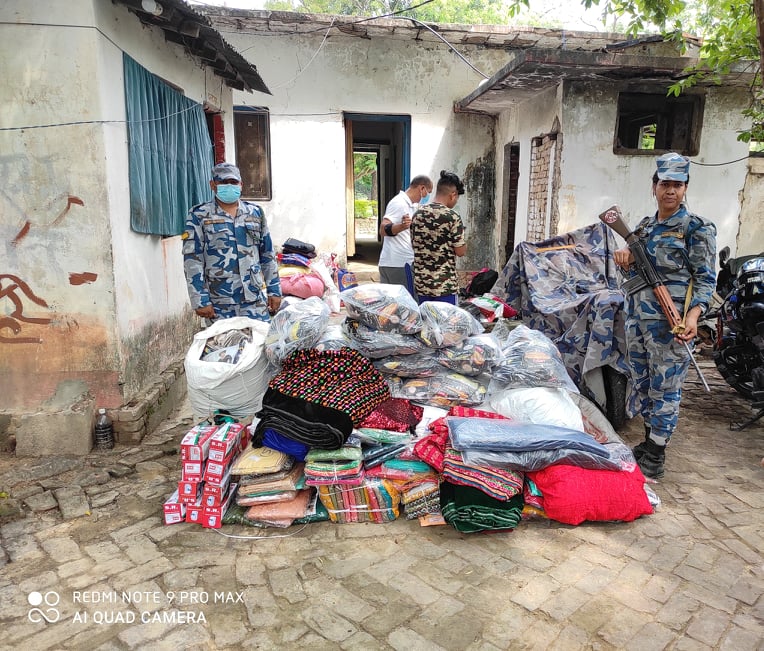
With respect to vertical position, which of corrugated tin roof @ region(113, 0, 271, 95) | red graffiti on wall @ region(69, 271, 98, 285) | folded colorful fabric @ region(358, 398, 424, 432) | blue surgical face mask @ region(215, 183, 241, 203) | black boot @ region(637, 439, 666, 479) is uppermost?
corrugated tin roof @ region(113, 0, 271, 95)

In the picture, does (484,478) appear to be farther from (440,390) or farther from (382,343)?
(382,343)

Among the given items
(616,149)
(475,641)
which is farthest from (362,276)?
(475,641)

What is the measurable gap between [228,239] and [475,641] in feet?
9.94

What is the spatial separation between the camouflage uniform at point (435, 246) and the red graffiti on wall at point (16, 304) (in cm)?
284

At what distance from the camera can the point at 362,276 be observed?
31.6 ft

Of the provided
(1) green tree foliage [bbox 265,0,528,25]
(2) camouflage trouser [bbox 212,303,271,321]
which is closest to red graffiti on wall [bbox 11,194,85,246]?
(2) camouflage trouser [bbox 212,303,271,321]

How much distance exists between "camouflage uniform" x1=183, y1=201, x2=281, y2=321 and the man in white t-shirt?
4.71ft

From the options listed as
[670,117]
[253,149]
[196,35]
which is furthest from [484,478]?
[253,149]

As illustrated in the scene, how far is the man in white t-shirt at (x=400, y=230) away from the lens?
208 inches

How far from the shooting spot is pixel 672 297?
3395 millimetres

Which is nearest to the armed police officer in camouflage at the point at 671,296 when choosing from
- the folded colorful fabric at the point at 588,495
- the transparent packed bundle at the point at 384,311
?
the folded colorful fabric at the point at 588,495

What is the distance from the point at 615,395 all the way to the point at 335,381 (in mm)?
2200

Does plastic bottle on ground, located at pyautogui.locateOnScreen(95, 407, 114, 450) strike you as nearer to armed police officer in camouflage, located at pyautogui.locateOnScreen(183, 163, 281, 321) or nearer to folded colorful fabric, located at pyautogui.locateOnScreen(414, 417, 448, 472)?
armed police officer in camouflage, located at pyautogui.locateOnScreen(183, 163, 281, 321)

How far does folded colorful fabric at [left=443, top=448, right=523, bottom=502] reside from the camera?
280 centimetres
